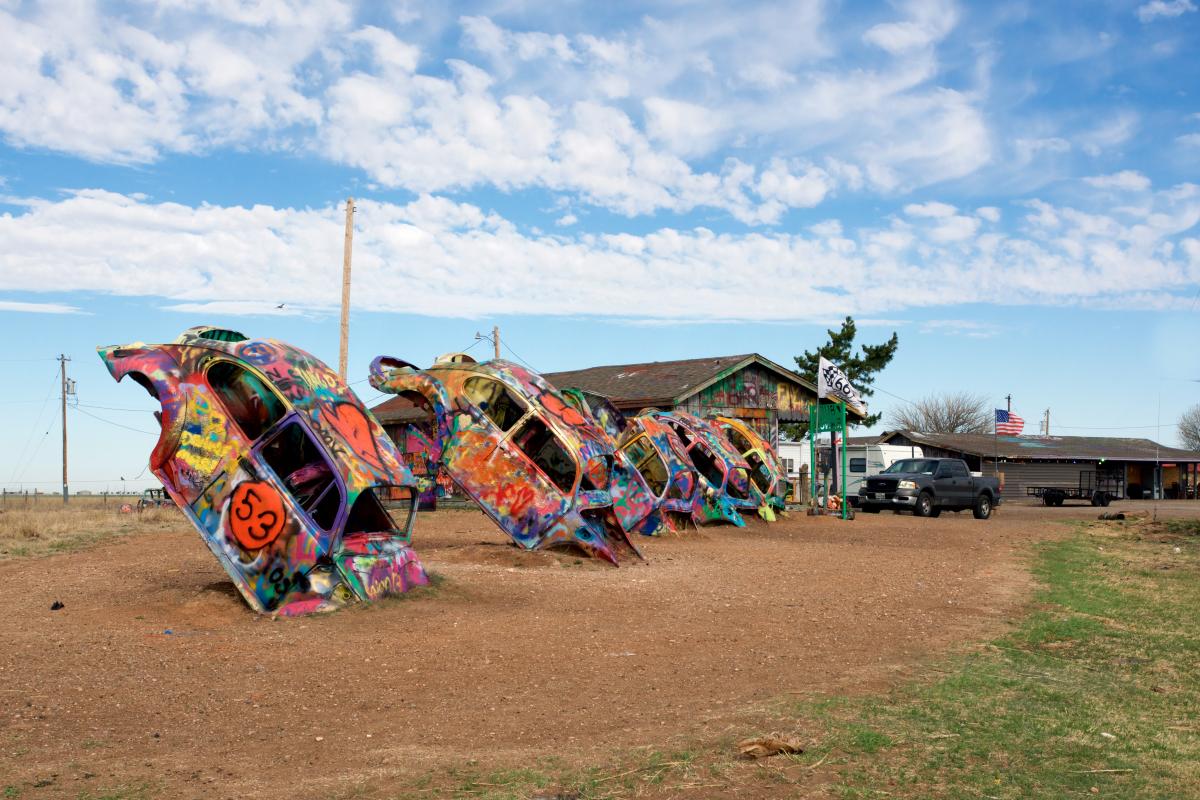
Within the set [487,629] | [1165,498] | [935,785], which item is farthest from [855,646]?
[1165,498]

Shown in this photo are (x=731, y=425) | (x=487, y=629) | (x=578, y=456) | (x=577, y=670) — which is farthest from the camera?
(x=731, y=425)

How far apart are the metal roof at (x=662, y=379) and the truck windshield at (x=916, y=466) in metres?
3.72

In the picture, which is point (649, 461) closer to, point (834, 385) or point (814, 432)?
point (834, 385)

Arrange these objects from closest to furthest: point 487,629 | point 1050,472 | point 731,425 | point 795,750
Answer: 1. point 795,750
2. point 487,629
3. point 731,425
4. point 1050,472

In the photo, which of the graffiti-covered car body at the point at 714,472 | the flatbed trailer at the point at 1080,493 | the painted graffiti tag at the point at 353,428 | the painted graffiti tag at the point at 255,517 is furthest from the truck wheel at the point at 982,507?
the painted graffiti tag at the point at 255,517

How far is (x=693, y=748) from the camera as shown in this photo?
6301mm

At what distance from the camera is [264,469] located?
10953 millimetres

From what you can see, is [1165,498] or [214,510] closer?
[214,510]

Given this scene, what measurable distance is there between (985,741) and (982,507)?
94.8 ft

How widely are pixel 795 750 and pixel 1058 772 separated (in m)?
1.47

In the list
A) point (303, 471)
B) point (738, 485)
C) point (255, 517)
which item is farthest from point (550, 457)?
point (255, 517)

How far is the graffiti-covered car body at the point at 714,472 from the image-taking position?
2542cm

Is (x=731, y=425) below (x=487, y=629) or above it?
above

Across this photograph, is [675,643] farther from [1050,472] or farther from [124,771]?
[1050,472]
